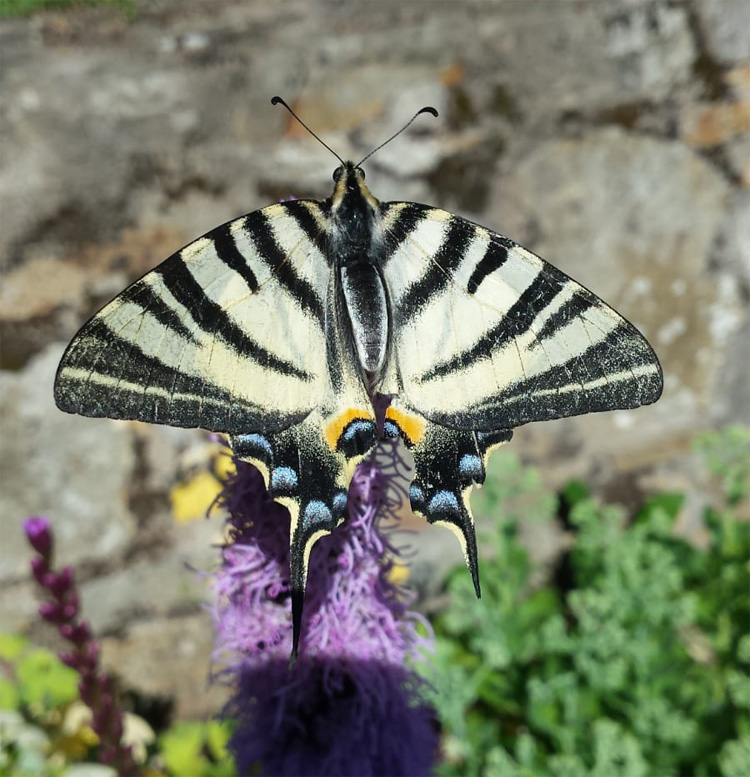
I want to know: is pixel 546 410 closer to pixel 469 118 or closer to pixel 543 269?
pixel 543 269

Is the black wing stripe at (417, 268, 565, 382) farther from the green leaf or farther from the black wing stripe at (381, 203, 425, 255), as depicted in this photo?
the green leaf

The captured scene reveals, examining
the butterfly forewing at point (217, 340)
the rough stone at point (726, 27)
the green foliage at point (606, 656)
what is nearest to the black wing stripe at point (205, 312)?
the butterfly forewing at point (217, 340)

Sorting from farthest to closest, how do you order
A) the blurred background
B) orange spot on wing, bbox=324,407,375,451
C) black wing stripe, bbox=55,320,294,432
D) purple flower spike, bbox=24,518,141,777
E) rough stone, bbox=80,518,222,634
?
rough stone, bbox=80,518,222,634 → the blurred background → purple flower spike, bbox=24,518,141,777 → orange spot on wing, bbox=324,407,375,451 → black wing stripe, bbox=55,320,294,432

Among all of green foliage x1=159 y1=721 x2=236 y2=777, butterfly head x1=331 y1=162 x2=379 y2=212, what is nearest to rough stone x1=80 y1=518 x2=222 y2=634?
green foliage x1=159 y1=721 x2=236 y2=777

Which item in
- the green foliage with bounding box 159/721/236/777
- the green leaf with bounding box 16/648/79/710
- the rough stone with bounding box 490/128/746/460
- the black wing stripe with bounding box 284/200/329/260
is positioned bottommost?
the green foliage with bounding box 159/721/236/777

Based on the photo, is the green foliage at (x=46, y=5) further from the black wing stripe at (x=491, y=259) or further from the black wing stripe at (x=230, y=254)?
the black wing stripe at (x=491, y=259)

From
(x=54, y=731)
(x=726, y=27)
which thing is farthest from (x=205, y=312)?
(x=726, y=27)

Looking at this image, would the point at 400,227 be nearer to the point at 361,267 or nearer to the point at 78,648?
the point at 361,267

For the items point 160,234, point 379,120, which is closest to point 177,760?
point 160,234

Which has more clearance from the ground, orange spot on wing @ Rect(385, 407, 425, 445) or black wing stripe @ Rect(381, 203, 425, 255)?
black wing stripe @ Rect(381, 203, 425, 255)

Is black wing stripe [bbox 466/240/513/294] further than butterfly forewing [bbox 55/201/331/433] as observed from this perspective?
Yes
